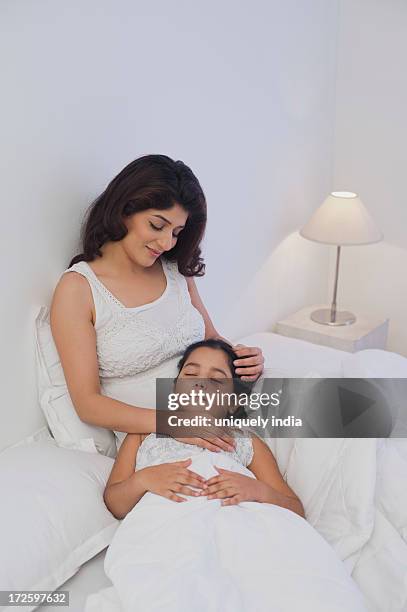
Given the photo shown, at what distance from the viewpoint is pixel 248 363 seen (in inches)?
72.9

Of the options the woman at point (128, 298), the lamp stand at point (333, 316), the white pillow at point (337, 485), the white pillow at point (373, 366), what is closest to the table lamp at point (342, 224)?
the lamp stand at point (333, 316)

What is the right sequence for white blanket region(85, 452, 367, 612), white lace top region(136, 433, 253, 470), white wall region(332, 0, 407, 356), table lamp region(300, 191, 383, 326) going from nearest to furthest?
white blanket region(85, 452, 367, 612), white lace top region(136, 433, 253, 470), table lamp region(300, 191, 383, 326), white wall region(332, 0, 407, 356)

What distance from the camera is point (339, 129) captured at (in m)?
2.99

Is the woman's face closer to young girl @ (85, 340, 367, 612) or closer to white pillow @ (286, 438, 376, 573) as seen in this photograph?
young girl @ (85, 340, 367, 612)

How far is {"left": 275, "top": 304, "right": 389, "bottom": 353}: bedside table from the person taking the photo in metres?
2.71

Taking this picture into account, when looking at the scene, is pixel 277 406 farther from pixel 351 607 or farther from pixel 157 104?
pixel 157 104

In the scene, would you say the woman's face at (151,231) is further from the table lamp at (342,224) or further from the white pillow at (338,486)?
the table lamp at (342,224)

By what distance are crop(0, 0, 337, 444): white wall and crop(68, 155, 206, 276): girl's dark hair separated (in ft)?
0.25

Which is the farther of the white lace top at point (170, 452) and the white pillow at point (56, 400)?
the white pillow at point (56, 400)

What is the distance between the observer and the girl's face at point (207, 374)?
1735mm

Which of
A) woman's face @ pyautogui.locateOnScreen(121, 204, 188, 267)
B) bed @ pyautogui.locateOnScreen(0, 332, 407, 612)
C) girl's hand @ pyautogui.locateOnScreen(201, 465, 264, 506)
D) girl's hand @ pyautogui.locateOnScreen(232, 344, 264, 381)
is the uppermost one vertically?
woman's face @ pyautogui.locateOnScreen(121, 204, 188, 267)

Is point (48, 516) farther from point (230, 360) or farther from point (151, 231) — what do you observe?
point (151, 231)

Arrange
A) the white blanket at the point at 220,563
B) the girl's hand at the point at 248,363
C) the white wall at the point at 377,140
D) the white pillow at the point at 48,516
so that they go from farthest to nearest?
the white wall at the point at 377,140, the girl's hand at the point at 248,363, the white pillow at the point at 48,516, the white blanket at the point at 220,563

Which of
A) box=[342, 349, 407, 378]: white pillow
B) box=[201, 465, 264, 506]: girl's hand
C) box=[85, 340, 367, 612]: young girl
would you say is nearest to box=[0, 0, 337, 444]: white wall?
box=[85, 340, 367, 612]: young girl
